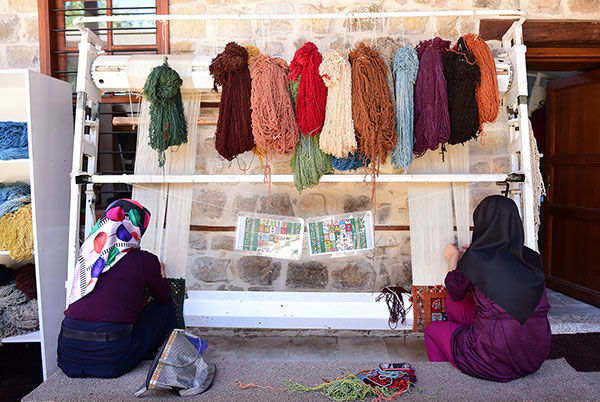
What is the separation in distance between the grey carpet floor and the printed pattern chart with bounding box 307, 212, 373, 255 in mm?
801

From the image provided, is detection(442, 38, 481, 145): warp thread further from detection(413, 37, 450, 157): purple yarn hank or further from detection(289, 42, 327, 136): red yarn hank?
detection(289, 42, 327, 136): red yarn hank

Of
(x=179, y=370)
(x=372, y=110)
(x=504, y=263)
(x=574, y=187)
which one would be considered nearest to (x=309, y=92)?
(x=372, y=110)

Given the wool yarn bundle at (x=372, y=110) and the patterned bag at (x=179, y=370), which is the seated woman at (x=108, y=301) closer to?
the patterned bag at (x=179, y=370)

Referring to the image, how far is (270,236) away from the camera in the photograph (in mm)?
2994

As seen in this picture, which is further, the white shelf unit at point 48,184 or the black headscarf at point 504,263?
the white shelf unit at point 48,184

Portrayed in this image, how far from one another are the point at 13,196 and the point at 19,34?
4.45 feet

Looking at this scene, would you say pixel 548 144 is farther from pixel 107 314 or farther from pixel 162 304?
pixel 107 314

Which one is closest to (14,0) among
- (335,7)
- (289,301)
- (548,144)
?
(335,7)

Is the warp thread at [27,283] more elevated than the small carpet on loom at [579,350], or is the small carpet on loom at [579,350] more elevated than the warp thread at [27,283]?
the warp thread at [27,283]

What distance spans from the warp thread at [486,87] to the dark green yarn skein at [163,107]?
170 centimetres

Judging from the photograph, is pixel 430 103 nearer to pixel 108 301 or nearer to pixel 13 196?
pixel 108 301

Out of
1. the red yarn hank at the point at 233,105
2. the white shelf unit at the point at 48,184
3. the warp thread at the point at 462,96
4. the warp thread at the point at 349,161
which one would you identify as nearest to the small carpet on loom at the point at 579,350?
the warp thread at the point at 462,96

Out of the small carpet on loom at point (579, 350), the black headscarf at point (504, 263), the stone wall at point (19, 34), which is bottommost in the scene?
the small carpet on loom at point (579, 350)

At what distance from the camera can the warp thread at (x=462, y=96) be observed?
2529 millimetres
